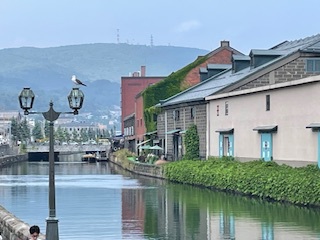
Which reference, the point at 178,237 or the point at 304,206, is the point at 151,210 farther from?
the point at 178,237

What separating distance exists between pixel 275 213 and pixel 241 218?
6.39 feet

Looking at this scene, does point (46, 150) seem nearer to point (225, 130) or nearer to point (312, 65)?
point (225, 130)

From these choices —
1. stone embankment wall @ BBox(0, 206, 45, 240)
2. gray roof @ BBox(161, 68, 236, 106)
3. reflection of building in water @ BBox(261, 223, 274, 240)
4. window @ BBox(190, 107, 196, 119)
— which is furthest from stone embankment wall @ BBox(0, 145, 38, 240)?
window @ BBox(190, 107, 196, 119)

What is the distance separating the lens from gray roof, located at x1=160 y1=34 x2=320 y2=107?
56.5 meters

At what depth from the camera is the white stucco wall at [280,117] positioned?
134ft

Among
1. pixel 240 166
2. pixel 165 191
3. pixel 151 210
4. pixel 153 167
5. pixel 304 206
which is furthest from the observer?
pixel 153 167

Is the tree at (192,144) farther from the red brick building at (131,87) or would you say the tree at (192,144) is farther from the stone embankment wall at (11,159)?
the red brick building at (131,87)

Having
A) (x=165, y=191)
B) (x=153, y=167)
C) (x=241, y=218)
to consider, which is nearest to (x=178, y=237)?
(x=241, y=218)

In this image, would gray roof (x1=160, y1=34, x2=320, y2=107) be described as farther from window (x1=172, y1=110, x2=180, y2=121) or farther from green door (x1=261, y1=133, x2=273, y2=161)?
green door (x1=261, y1=133, x2=273, y2=161)

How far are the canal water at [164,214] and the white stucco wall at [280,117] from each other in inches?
148

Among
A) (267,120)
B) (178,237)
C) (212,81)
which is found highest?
(212,81)

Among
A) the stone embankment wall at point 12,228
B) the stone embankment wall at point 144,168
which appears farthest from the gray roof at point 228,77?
the stone embankment wall at point 12,228

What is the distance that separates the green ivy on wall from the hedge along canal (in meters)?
25.5

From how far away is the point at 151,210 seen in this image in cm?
3778
